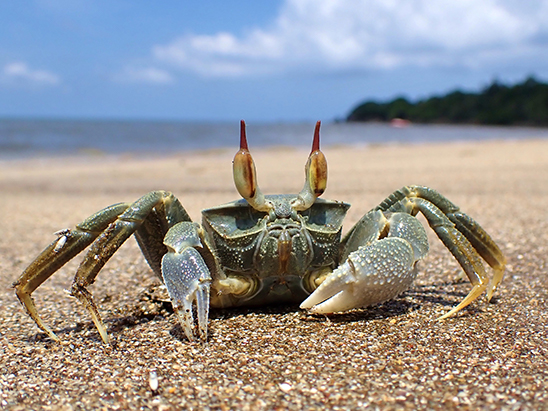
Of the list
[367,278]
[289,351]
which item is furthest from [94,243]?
[367,278]

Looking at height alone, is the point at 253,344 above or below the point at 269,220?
below

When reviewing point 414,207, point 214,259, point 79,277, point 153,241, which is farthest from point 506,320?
point 79,277

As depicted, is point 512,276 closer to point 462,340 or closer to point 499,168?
point 462,340

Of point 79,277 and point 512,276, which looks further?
point 512,276

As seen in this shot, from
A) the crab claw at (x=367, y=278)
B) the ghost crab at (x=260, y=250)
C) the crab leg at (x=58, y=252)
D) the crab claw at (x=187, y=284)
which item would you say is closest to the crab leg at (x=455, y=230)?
the ghost crab at (x=260, y=250)

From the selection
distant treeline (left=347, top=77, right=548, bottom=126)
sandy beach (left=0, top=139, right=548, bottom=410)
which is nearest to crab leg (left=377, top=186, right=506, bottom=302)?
sandy beach (left=0, top=139, right=548, bottom=410)

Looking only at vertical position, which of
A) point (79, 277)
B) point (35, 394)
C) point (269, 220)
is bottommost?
point (35, 394)
